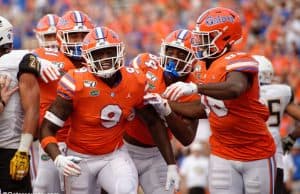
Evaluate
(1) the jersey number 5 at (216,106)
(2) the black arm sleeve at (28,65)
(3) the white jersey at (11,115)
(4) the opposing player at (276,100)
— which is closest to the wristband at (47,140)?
(3) the white jersey at (11,115)

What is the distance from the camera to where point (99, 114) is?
670 centimetres

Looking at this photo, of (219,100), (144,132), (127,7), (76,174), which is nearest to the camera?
(76,174)

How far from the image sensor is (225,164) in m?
7.05

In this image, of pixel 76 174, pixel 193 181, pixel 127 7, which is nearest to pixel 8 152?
pixel 76 174

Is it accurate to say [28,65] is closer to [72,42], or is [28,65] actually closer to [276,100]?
[72,42]

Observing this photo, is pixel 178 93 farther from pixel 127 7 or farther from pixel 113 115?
pixel 127 7

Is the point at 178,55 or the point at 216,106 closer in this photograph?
the point at 216,106

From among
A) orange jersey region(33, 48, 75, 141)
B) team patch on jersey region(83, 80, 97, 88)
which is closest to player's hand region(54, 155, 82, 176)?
team patch on jersey region(83, 80, 97, 88)

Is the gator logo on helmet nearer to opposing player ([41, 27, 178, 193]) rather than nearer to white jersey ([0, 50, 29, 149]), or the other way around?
opposing player ([41, 27, 178, 193])

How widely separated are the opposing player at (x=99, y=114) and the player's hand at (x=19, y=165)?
18 centimetres

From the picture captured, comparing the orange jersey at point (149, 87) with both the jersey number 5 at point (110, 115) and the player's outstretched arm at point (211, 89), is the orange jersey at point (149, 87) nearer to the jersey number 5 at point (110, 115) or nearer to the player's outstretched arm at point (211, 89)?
the jersey number 5 at point (110, 115)

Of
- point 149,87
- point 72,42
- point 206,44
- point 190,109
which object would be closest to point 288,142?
point 190,109

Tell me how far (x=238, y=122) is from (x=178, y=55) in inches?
34.3

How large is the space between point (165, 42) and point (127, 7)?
10.8 meters
